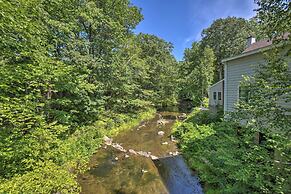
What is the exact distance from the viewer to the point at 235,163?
5.22 metres

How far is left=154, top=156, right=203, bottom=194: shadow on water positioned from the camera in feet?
21.5

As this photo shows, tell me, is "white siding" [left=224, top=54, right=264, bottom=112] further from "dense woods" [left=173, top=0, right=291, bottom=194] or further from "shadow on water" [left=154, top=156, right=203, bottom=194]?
"shadow on water" [left=154, top=156, right=203, bottom=194]

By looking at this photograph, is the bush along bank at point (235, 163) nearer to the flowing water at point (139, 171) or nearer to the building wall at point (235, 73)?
the flowing water at point (139, 171)

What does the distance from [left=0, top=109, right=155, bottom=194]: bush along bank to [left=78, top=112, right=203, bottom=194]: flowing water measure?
54 cm

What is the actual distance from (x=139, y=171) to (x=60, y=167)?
3382 millimetres

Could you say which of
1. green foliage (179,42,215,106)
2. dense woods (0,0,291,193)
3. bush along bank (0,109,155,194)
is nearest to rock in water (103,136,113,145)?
bush along bank (0,109,155,194)

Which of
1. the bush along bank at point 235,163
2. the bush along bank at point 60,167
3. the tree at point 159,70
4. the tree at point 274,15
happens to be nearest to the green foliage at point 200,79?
the tree at point 159,70

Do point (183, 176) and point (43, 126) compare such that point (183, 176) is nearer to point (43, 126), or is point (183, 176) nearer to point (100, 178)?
point (100, 178)

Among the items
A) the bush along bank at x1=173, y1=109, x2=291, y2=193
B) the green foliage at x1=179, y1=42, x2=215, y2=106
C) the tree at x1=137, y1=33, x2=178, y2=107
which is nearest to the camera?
the bush along bank at x1=173, y1=109, x2=291, y2=193

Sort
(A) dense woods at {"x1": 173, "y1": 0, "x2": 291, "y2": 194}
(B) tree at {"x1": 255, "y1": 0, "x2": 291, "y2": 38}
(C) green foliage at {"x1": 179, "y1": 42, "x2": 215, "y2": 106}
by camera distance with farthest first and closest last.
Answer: (C) green foliage at {"x1": 179, "y1": 42, "x2": 215, "y2": 106} → (A) dense woods at {"x1": 173, "y1": 0, "x2": 291, "y2": 194} → (B) tree at {"x1": 255, "y1": 0, "x2": 291, "y2": 38}

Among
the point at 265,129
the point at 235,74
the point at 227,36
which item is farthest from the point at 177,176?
the point at 227,36

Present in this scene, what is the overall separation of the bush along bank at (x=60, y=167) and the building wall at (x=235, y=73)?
812 centimetres

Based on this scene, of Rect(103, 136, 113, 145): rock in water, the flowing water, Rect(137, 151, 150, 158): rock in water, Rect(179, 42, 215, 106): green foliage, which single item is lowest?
the flowing water

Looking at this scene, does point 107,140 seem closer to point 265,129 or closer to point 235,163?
point 235,163
